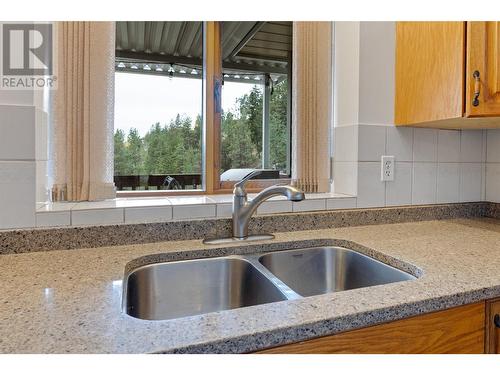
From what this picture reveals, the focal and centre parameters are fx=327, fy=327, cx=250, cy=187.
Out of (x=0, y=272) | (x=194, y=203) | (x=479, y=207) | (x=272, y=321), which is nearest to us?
(x=272, y=321)

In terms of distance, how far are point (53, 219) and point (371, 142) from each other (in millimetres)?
1178

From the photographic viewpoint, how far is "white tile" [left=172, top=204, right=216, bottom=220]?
1.10 metres

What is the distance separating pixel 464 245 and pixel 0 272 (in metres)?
1.28

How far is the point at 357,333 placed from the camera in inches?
23.2

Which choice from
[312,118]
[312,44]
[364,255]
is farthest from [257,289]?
[312,44]

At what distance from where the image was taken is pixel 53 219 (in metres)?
0.97

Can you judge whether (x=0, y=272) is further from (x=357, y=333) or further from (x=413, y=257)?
(x=413, y=257)

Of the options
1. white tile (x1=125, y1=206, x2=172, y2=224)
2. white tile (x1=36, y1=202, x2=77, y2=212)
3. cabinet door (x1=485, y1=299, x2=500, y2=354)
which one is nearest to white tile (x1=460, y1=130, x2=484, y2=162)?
cabinet door (x1=485, y1=299, x2=500, y2=354)

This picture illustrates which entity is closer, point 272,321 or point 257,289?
point 272,321

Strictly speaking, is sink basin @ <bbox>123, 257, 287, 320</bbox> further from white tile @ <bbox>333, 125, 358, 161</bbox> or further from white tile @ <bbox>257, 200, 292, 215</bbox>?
white tile @ <bbox>333, 125, 358, 161</bbox>

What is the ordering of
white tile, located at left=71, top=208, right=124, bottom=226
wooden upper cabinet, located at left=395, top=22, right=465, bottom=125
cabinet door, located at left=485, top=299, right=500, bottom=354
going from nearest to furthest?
cabinet door, located at left=485, top=299, right=500, bottom=354
white tile, located at left=71, top=208, right=124, bottom=226
wooden upper cabinet, located at left=395, top=22, right=465, bottom=125

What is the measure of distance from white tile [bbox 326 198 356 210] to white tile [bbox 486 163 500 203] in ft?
2.42
